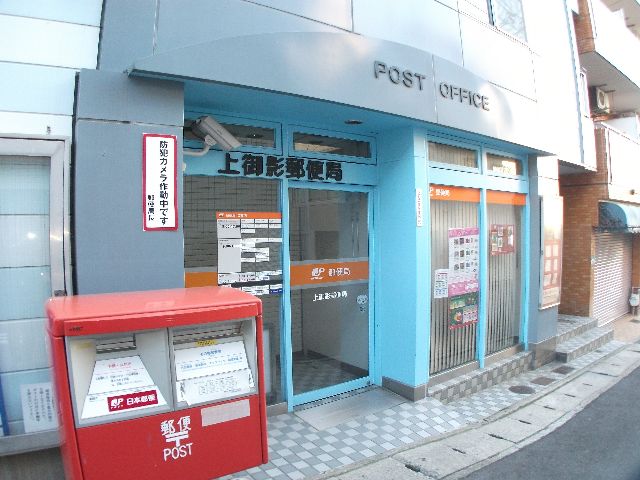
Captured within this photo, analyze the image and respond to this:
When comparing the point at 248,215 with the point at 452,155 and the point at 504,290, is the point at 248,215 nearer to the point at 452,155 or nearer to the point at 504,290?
the point at 452,155

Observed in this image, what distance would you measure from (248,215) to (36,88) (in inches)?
88.9

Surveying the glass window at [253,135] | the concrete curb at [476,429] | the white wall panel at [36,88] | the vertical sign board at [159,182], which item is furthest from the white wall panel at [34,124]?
the concrete curb at [476,429]

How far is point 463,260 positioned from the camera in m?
6.43

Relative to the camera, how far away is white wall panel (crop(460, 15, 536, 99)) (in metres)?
6.36

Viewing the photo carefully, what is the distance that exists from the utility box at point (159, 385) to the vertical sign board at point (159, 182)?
35.7 inches

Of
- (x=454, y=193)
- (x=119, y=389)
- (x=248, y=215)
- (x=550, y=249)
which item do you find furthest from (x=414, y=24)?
(x=119, y=389)

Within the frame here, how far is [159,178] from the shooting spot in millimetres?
3516

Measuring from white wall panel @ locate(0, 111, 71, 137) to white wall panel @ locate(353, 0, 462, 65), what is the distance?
134 inches

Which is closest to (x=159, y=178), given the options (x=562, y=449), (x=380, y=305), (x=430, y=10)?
(x=380, y=305)

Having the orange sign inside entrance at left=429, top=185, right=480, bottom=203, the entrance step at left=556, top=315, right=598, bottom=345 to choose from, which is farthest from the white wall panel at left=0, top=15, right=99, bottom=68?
the entrance step at left=556, top=315, right=598, bottom=345

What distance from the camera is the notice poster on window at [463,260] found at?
6.27 m

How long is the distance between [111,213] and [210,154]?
4.53 feet

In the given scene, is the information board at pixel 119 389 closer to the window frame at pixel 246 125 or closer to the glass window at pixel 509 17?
the window frame at pixel 246 125

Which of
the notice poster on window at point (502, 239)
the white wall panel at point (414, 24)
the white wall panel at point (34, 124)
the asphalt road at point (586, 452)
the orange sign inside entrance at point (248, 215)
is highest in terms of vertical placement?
the white wall panel at point (414, 24)
